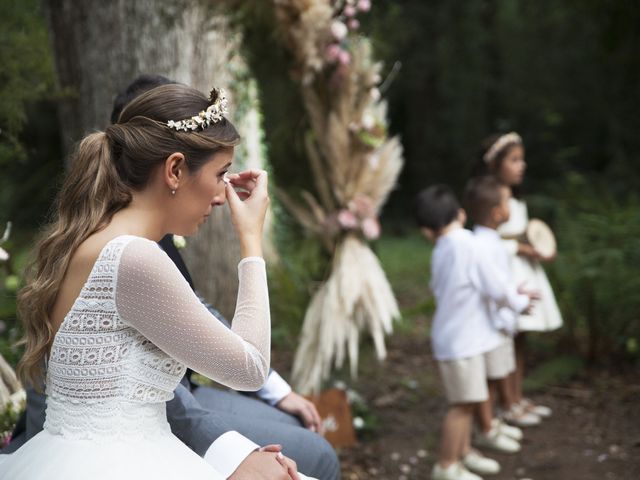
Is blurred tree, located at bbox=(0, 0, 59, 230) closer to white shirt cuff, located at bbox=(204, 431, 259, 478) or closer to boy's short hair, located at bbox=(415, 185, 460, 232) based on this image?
white shirt cuff, located at bbox=(204, 431, 259, 478)

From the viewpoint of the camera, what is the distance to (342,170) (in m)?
4.67

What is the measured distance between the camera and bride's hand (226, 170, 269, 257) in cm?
210

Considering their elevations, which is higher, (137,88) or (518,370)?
(137,88)

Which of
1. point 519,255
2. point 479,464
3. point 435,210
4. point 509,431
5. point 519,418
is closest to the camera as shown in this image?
point 435,210

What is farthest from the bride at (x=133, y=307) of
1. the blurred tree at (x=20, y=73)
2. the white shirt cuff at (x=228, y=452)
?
the blurred tree at (x=20, y=73)

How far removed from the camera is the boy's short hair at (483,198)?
177 inches

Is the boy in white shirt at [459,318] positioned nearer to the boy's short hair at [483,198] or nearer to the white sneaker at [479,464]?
the white sneaker at [479,464]

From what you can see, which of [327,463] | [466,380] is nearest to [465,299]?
[466,380]

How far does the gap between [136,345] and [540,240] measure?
3.53 metres

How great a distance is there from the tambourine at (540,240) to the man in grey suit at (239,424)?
2.49 metres

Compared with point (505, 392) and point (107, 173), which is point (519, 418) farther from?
point (107, 173)

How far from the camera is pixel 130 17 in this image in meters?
3.97

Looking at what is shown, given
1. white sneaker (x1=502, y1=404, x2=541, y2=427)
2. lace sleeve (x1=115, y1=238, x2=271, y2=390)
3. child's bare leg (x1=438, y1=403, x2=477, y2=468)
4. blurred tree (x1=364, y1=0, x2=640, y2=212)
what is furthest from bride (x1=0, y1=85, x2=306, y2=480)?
blurred tree (x1=364, y1=0, x2=640, y2=212)

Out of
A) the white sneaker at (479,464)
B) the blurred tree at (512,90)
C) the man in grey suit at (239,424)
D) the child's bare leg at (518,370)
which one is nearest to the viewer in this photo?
the man in grey suit at (239,424)
